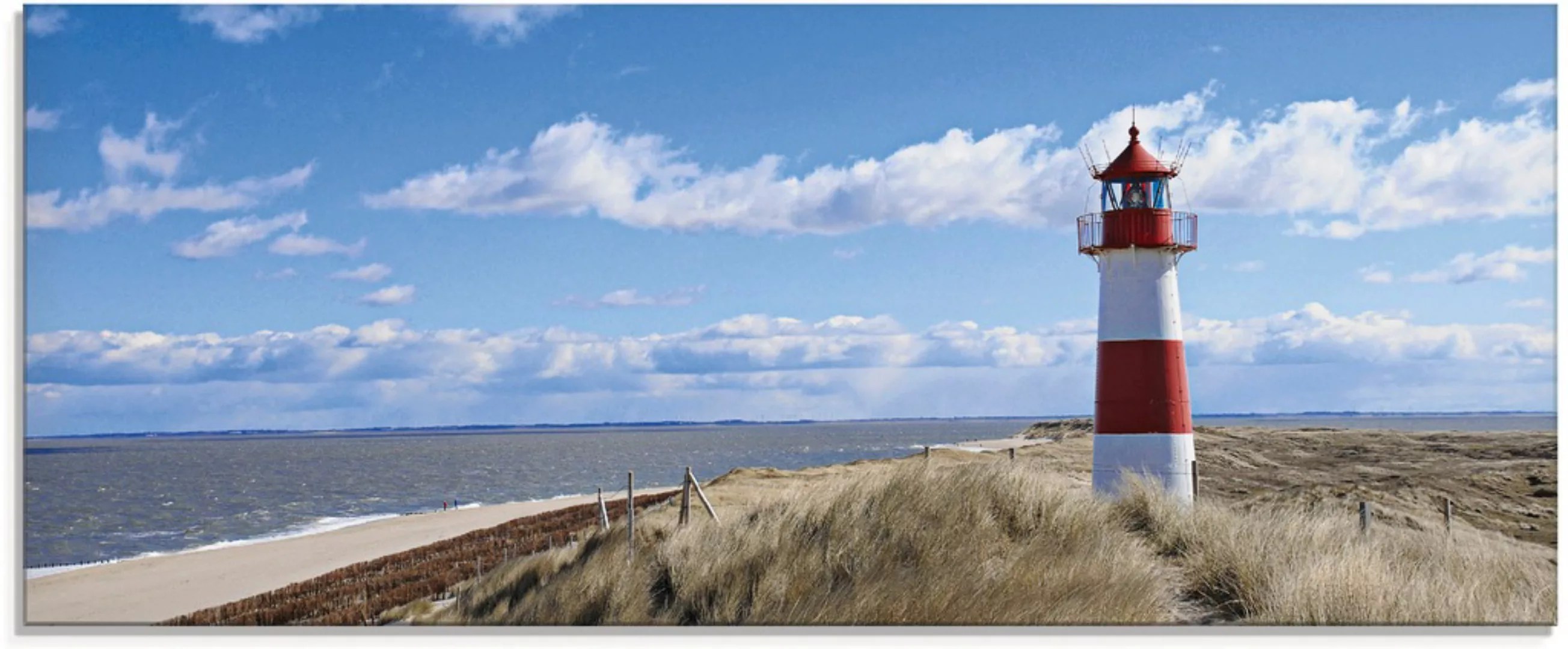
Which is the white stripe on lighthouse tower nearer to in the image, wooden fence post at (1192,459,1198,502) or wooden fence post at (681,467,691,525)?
wooden fence post at (1192,459,1198,502)

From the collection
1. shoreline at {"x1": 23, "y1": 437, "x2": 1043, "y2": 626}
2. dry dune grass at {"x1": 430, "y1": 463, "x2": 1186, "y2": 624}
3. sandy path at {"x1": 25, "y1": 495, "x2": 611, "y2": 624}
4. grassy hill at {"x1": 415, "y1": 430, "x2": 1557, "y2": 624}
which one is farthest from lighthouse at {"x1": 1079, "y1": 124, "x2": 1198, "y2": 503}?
sandy path at {"x1": 25, "y1": 495, "x2": 611, "y2": 624}

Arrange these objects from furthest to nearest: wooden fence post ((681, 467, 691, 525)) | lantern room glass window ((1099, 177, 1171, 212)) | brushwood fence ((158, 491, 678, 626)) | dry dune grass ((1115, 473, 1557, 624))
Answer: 1. wooden fence post ((681, 467, 691, 525))
2. lantern room glass window ((1099, 177, 1171, 212))
3. brushwood fence ((158, 491, 678, 626))
4. dry dune grass ((1115, 473, 1557, 624))

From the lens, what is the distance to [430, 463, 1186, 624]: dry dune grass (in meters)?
6.25

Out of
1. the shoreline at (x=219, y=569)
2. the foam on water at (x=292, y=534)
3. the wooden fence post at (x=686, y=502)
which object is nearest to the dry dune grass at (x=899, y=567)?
the wooden fence post at (x=686, y=502)

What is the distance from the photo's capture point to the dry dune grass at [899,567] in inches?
246

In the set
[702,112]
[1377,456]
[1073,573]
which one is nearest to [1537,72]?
[1073,573]

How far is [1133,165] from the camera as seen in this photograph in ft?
30.3

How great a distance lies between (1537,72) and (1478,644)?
119 inches

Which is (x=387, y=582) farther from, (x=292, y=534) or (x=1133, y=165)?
(x=292, y=534)

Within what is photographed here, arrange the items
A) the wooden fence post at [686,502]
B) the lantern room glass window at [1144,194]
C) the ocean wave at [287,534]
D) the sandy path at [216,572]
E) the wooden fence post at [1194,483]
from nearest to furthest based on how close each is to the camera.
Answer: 1. the sandy path at [216,572]
2. the wooden fence post at [1194,483]
3. the lantern room glass window at [1144,194]
4. the wooden fence post at [686,502]
5. the ocean wave at [287,534]

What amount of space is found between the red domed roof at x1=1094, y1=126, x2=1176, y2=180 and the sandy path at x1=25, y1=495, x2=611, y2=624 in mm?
6871

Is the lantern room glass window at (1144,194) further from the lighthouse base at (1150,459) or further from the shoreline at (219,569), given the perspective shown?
the shoreline at (219,569)

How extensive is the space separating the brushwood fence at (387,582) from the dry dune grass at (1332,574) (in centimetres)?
474

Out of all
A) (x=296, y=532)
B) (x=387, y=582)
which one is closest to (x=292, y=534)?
(x=296, y=532)
